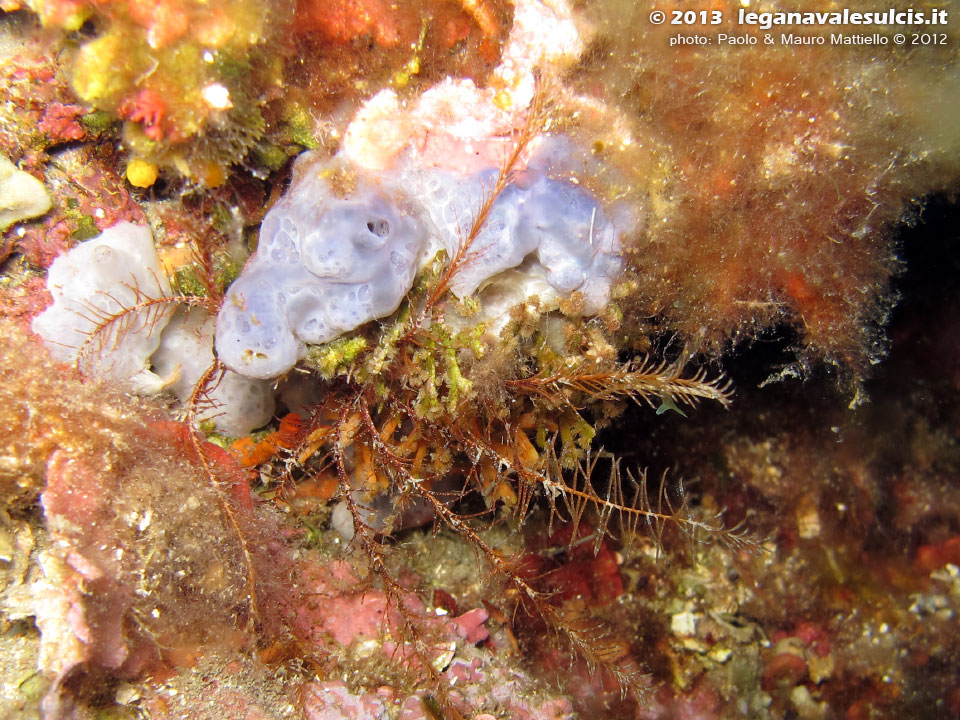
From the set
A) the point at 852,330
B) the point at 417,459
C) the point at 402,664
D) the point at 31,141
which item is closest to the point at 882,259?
the point at 852,330

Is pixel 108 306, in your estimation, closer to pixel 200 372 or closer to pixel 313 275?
pixel 200 372

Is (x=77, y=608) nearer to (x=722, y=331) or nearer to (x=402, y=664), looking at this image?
(x=402, y=664)

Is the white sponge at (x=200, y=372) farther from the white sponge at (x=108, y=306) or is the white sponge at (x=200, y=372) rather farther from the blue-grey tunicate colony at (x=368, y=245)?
the blue-grey tunicate colony at (x=368, y=245)

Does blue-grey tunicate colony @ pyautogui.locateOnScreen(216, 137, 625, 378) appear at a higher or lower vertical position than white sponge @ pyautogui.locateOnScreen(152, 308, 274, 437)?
higher

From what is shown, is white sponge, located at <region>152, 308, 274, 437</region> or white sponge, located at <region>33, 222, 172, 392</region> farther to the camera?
white sponge, located at <region>152, 308, 274, 437</region>

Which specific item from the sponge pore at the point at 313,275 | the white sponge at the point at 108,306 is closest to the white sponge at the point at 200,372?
the white sponge at the point at 108,306

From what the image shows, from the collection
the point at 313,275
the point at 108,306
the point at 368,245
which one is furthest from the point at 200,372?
the point at 368,245

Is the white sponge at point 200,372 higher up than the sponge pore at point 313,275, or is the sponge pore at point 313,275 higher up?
the sponge pore at point 313,275

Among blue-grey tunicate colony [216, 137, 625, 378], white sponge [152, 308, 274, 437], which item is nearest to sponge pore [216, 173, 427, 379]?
blue-grey tunicate colony [216, 137, 625, 378]

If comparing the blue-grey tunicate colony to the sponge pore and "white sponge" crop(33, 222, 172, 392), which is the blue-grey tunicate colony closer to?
the sponge pore
